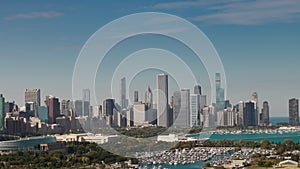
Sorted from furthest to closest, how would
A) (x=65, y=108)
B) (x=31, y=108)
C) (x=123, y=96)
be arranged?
(x=31, y=108) → (x=65, y=108) → (x=123, y=96)

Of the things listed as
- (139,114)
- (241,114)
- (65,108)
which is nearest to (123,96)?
(139,114)

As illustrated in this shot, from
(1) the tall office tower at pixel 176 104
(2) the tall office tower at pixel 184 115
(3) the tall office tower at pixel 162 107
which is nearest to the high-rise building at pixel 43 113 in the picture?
(2) the tall office tower at pixel 184 115

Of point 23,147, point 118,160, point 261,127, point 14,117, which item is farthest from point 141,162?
point 261,127

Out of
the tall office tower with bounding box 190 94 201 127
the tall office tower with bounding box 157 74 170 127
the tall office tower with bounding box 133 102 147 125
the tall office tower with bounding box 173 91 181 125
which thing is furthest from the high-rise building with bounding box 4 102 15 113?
the tall office tower with bounding box 173 91 181 125

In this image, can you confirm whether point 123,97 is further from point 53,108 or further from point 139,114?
point 53,108

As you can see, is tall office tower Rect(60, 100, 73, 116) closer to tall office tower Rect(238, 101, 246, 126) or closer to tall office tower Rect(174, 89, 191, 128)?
tall office tower Rect(238, 101, 246, 126)

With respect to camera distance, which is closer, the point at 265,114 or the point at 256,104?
the point at 256,104

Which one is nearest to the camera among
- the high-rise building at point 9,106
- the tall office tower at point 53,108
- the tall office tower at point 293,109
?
the tall office tower at point 53,108

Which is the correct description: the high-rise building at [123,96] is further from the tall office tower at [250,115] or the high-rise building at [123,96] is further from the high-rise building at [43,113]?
the tall office tower at [250,115]
